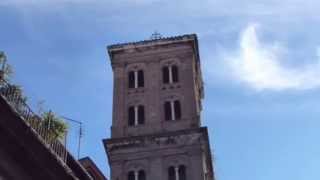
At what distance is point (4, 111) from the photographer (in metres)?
12.6

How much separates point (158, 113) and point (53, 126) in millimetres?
35375

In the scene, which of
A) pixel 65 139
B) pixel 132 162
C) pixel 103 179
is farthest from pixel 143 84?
pixel 65 139

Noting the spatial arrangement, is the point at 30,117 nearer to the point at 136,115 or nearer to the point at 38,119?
the point at 38,119

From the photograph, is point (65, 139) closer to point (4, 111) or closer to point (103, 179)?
point (4, 111)

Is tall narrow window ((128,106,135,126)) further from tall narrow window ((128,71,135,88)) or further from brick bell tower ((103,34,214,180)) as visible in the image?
tall narrow window ((128,71,135,88))

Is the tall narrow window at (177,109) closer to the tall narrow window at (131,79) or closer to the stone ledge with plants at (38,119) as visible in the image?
the tall narrow window at (131,79)

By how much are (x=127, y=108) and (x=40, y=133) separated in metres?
36.7

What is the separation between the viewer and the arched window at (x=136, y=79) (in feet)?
170

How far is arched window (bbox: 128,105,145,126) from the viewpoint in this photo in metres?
49.3

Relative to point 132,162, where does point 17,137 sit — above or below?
below

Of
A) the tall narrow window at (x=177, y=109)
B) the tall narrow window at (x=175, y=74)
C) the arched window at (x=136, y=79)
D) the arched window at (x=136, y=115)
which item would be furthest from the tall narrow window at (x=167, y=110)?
the arched window at (x=136, y=79)

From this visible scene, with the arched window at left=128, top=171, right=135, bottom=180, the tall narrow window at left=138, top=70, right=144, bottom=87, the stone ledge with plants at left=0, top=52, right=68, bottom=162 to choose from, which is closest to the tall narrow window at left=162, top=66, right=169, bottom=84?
the tall narrow window at left=138, top=70, right=144, bottom=87

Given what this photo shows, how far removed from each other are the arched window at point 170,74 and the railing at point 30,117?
37649 mm

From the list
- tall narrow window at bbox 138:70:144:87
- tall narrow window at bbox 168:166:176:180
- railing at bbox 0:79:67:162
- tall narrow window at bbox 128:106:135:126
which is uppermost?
tall narrow window at bbox 138:70:144:87
